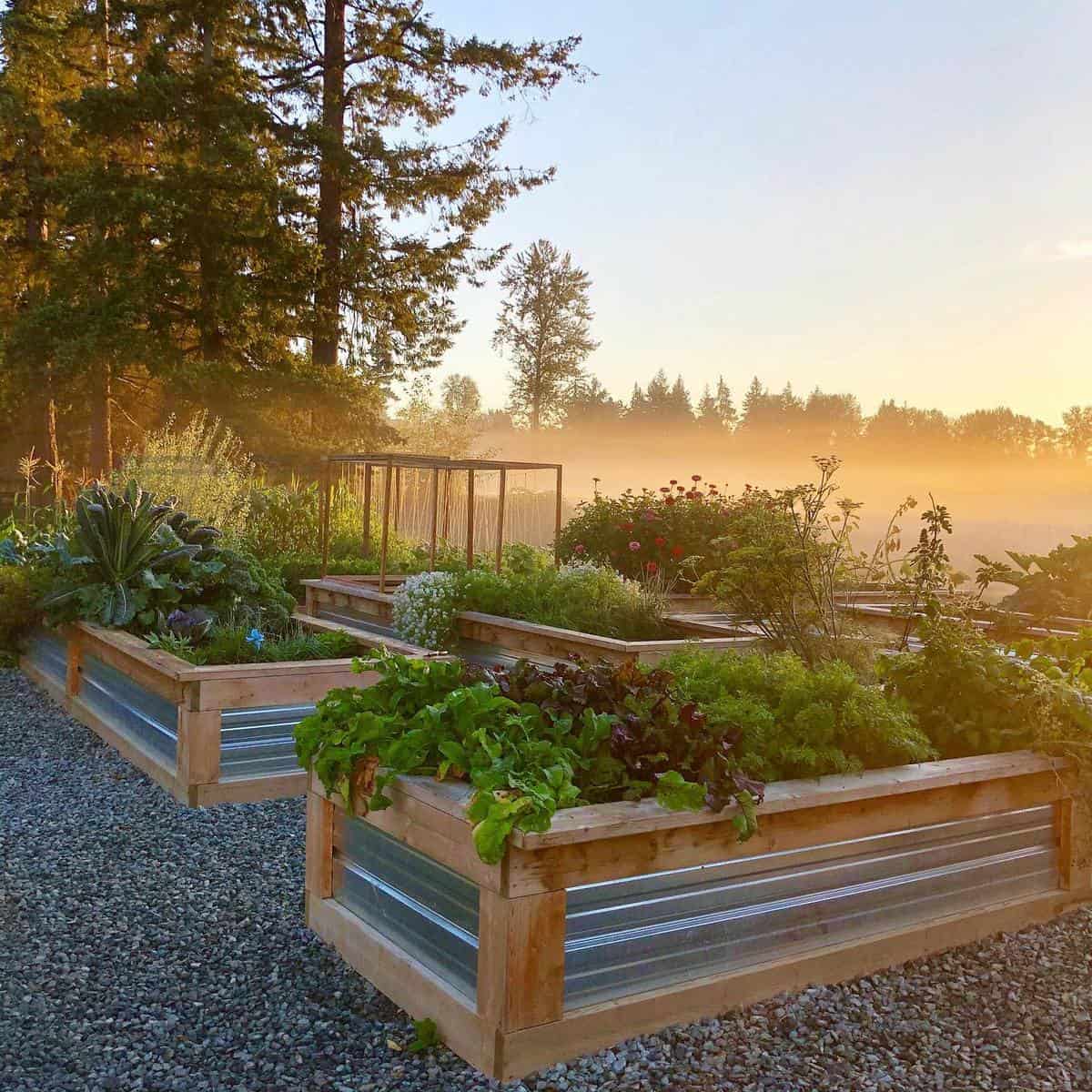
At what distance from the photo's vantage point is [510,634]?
6.04 metres

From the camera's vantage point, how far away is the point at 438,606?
6.39 meters

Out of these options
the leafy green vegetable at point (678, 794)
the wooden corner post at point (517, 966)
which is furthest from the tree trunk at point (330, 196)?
the wooden corner post at point (517, 966)

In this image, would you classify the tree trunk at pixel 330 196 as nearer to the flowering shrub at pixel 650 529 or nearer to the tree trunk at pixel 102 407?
the tree trunk at pixel 102 407

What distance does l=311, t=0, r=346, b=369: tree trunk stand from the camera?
14.8m

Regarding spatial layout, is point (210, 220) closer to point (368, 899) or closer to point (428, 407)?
point (368, 899)

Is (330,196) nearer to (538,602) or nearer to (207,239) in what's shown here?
(207,239)

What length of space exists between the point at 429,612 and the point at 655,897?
13.7 feet

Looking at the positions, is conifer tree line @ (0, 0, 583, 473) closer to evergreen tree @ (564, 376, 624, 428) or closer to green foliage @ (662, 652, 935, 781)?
green foliage @ (662, 652, 935, 781)

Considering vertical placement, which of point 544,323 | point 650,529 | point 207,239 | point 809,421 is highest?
point 544,323

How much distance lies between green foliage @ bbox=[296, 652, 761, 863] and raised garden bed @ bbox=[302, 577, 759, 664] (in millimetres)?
1194

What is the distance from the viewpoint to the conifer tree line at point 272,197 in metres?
14.5

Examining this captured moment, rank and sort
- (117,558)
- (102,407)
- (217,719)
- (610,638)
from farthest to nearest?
(102,407)
(117,558)
(610,638)
(217,719)

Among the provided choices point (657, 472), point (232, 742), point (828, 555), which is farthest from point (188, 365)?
point (657, 472)

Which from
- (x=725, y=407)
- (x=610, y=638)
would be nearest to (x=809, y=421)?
(x=725, y=407)
